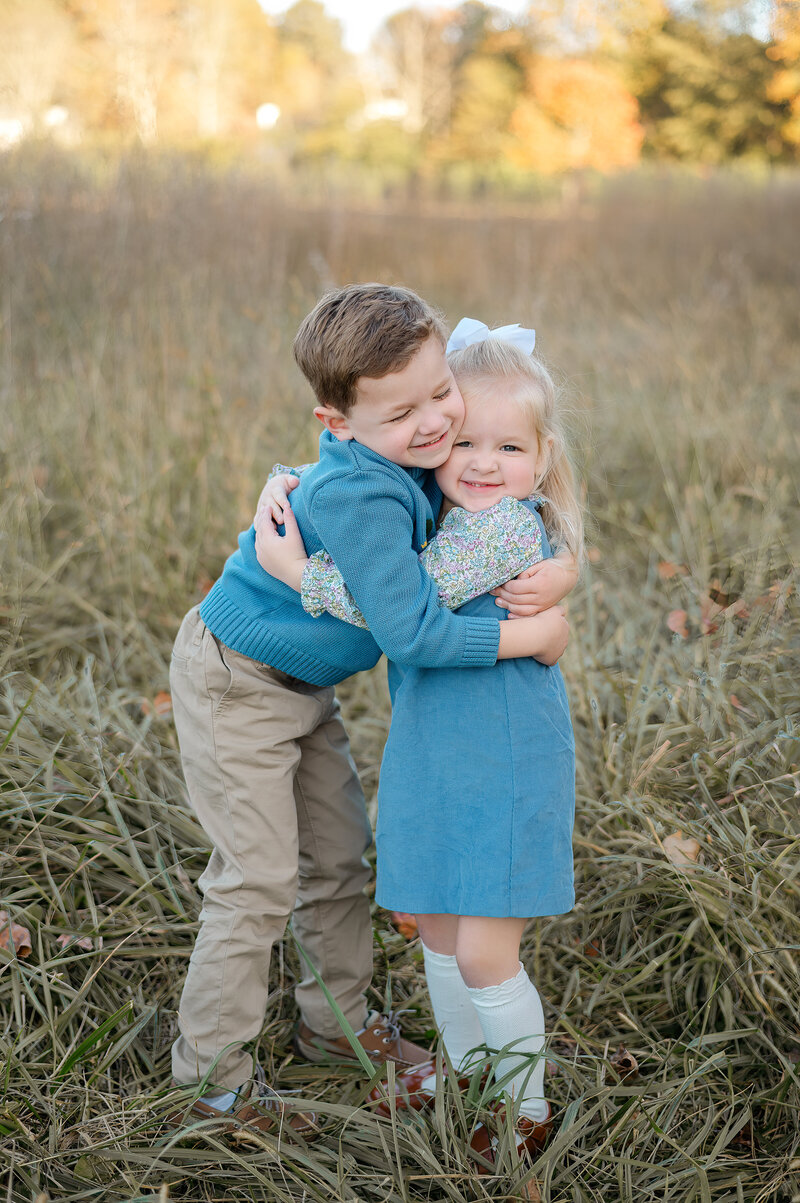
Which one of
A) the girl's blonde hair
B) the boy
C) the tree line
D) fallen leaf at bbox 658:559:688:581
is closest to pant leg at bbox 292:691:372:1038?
the boy

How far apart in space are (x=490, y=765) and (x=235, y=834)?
1.73 feet

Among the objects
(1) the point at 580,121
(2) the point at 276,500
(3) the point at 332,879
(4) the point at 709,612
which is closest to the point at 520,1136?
(3) the point at 332,879

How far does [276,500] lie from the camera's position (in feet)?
5.82

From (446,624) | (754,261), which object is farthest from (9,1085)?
(754,261)

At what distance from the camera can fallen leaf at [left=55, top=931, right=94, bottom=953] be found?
6.73ft

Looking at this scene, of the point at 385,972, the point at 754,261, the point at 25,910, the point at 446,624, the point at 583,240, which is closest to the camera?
the point at 446,624

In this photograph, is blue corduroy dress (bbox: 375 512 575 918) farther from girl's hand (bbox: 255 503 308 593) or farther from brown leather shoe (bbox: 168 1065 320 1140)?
brown leather shoe (bbox: 168 1065 320 1140)

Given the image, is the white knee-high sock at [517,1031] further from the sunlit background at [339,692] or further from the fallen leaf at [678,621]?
the fallen leaf at [678,621]

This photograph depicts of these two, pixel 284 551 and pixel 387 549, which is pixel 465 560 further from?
pixel 284 551

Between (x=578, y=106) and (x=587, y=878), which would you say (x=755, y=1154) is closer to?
(x=587, y=878)

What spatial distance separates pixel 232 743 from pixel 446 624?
52 cm

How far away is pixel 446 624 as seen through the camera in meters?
1.54

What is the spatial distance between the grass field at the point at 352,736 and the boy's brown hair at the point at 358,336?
563mm

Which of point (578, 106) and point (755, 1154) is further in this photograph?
point (578, 106)
